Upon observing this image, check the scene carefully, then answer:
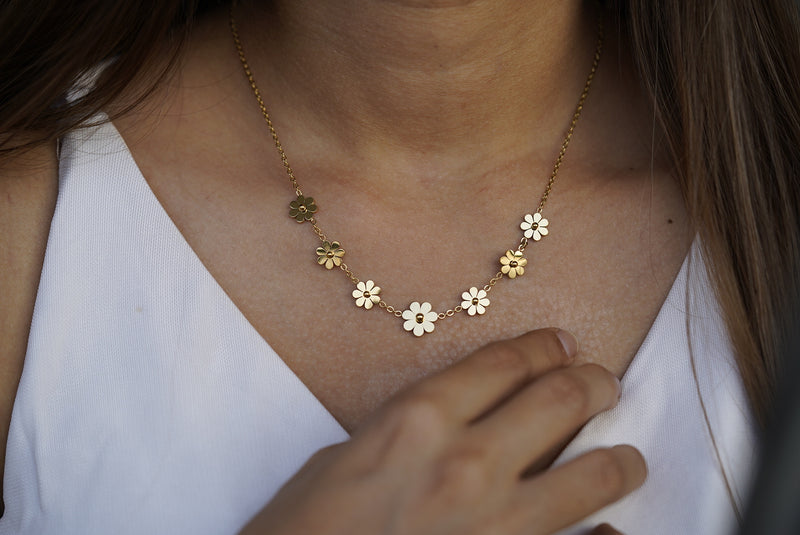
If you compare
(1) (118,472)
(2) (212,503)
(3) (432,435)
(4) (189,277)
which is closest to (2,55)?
(4) (189,277)

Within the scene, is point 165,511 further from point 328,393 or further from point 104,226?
point 104,226

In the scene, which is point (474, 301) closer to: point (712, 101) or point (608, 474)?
point (608, 474)

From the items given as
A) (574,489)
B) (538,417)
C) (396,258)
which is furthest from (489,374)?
(396,258)

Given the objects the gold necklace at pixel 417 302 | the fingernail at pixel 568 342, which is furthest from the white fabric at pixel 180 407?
the gold necklace at pixel 417 302

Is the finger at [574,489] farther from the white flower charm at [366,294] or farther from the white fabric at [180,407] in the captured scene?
the white flower charm at [366,294]

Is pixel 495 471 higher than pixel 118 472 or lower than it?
lower

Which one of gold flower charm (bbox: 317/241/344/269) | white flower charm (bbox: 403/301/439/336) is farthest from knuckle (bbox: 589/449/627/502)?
gold flower charm (bbox: 317/241/344/269)

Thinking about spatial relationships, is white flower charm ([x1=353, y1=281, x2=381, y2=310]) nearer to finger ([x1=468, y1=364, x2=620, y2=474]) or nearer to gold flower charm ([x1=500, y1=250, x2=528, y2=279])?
gold flower charm ([x1=500, y1=250, x2=528, y2=279])
